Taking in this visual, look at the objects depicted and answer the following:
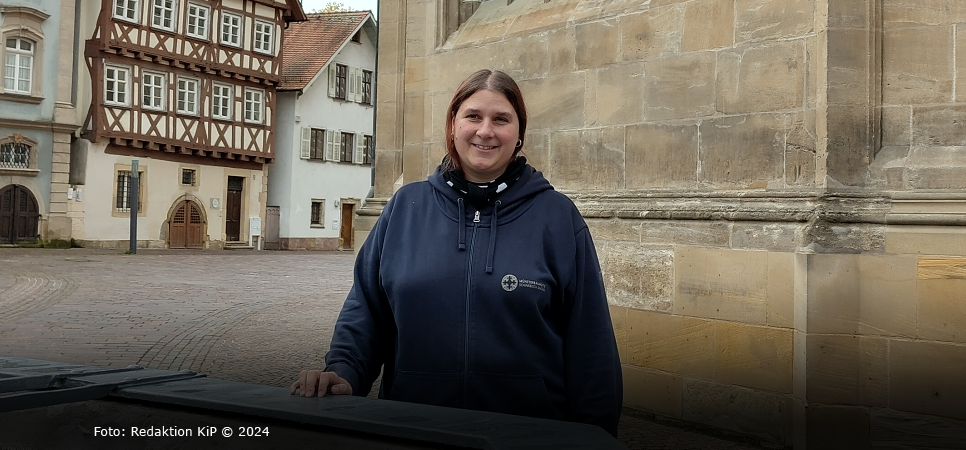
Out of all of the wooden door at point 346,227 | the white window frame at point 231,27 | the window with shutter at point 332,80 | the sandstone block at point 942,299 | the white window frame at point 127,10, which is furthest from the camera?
the wooden door at point 346,227

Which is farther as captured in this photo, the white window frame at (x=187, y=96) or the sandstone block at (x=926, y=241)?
the white window frame at (x=187, y=96)

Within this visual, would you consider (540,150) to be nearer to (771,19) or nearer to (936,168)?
(771,19)

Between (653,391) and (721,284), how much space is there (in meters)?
0.77

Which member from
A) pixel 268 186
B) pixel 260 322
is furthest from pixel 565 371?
pixel 268 186

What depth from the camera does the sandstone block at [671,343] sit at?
17.8 feet

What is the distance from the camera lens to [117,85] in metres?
29.6

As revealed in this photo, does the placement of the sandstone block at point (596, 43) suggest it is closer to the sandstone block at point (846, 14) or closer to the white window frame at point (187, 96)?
the sandstone block at point (846, 14)

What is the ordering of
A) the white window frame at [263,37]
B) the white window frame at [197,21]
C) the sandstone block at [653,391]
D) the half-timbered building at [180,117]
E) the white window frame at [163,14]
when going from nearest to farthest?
the sandstone block at [653,391]
the half-timbered building at [180,117]
the white window frame at [163,14]
the white window frame at [197,21]
the white window frame at [263,37]

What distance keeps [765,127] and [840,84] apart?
1.49 feet

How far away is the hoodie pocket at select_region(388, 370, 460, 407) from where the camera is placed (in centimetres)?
235

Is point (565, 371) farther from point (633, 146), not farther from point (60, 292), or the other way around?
point (60, 292)

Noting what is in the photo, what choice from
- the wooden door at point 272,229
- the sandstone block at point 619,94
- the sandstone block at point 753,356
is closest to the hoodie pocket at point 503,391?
the sandstone block at point 753,356

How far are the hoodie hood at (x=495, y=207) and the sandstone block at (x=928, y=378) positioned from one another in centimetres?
296

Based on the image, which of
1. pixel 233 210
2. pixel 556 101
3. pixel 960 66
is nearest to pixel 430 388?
pixel 960 66
